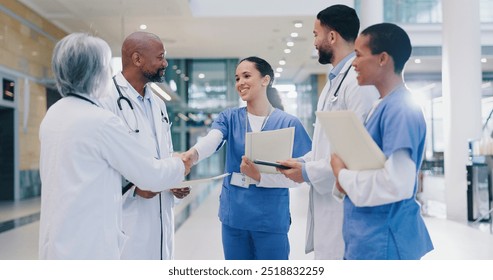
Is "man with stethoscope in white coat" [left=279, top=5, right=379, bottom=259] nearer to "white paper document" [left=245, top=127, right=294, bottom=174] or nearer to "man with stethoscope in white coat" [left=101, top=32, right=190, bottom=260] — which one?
"white paper document" [left=245, top=127, right=294, bottom=174]

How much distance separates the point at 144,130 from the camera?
2.19 m

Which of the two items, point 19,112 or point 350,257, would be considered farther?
point 19,112

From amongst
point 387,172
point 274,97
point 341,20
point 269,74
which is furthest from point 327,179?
point 274,97

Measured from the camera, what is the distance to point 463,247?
498 centimetres

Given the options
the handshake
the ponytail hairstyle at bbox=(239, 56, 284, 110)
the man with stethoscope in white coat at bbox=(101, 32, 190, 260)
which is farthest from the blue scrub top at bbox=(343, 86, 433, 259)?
the ponytail hairstyle at bbox=(239, 56, 284, 110)

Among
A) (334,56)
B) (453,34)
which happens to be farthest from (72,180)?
(453,34)

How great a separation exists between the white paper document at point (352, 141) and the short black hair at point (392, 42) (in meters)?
0.27

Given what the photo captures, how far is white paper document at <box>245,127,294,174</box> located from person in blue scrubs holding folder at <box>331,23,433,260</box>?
0.60m

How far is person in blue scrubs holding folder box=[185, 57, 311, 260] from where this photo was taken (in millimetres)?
2385

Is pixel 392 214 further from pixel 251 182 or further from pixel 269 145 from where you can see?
pixel 251 182

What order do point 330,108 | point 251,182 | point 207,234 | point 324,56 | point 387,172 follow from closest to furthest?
point 387,172
point 330,108
point 324,56
point 251,182
point 207,234

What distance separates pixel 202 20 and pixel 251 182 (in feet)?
27.6

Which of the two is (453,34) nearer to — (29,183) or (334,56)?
(334,56)
